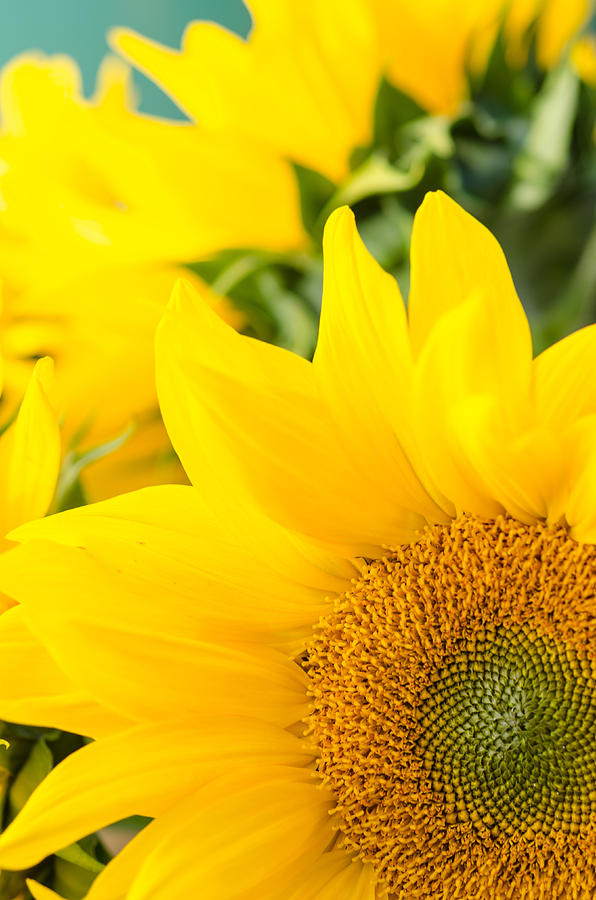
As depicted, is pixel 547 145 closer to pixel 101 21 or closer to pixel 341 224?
pixel 341 224

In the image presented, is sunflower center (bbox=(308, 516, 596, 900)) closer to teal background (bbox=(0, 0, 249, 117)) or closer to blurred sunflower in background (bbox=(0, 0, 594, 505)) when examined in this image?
blurred sunflower in background (bbox=(0, 0, 594, 505))

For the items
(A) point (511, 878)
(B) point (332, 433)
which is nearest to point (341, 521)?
(B) point (332, 433)

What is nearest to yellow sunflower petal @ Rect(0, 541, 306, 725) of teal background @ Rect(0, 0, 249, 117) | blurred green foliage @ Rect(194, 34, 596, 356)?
blurred green foliage @ Rect(194, 34, 596, 356)

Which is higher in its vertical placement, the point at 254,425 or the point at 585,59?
the point at 585,59

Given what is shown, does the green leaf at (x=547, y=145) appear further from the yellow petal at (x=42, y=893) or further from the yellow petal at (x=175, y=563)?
the yellow petal at (x=42, y=893)

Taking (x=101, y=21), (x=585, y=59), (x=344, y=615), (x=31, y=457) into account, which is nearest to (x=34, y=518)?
(x=31, y=457)

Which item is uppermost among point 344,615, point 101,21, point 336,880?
point 101,21
